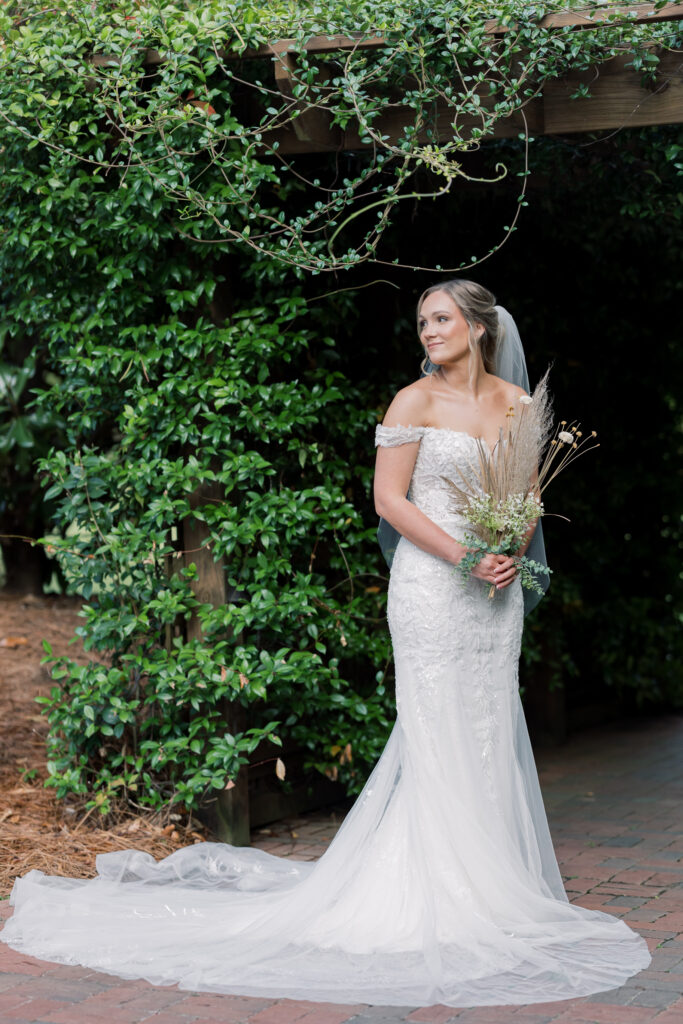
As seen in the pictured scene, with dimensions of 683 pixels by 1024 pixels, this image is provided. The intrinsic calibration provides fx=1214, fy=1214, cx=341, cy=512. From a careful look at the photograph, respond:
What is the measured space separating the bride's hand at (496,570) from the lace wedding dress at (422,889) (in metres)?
0.13

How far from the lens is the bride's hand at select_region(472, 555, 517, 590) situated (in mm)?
3938

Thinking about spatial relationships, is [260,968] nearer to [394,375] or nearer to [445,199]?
[394,375]

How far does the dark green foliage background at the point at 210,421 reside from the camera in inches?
187

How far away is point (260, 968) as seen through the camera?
3596 mm

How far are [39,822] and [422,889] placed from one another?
199cm

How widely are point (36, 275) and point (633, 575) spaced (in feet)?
14.9

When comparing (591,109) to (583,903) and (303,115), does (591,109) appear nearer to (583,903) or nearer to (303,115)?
(303,115)

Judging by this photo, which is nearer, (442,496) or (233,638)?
(442,496)

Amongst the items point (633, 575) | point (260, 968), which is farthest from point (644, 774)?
point (260, 968)

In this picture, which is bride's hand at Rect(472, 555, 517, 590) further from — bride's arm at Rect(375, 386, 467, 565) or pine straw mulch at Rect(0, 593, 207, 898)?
pine straw mulch at Rect(0, 593, 207, 898)

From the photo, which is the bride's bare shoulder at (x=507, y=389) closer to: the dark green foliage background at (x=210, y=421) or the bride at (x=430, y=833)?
the bride at (x=430, y=833)

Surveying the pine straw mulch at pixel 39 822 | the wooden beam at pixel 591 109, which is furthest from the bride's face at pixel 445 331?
the pine straw mulch at pixel 39 822

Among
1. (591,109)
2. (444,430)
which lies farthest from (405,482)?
(591,109)

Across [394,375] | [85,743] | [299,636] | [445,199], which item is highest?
[445,199]
